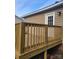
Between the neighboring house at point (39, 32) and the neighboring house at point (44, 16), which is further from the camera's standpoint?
the neighboring house at point (44, 16)

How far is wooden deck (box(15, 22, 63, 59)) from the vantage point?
102 inches

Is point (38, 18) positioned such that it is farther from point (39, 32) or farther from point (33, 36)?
point (33, 36)

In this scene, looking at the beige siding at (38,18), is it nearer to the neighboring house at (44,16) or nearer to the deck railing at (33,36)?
the neighboring house at (44,16)

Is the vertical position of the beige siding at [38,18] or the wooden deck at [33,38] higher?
the beige siding at [38,18]

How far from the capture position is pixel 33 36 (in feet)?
10.7

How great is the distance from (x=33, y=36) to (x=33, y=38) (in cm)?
5

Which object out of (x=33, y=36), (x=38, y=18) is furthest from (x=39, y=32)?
(x=38, y=18)

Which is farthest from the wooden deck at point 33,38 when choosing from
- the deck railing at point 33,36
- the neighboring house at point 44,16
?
the neighboring house at point 44,16

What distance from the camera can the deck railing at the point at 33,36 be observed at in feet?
8.60

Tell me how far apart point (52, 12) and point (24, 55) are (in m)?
1.49

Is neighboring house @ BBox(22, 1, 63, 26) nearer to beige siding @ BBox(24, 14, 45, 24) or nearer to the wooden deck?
beige siding @ BBox(24, 14, 45, 24)

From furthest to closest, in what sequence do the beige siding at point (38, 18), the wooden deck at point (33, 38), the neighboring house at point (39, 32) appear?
A: the beige siding at point (38, 18) < the neighboring house at point (39, 32) < the wooden deck at point (33, 38)
